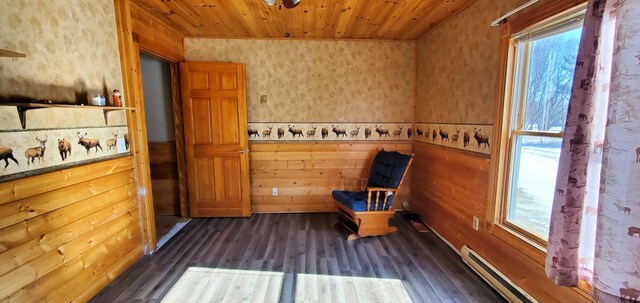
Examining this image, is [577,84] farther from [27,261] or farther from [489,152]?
[27,261]

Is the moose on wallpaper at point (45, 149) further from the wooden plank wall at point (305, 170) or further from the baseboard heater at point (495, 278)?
the baseboard heater at point (495, 278)

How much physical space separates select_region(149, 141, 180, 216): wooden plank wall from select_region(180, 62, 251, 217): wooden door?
0.30 m

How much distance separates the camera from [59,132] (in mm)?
1733

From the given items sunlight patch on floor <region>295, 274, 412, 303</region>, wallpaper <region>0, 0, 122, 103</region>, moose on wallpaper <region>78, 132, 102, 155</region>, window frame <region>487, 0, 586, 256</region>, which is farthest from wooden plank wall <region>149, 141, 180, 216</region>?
window frame <region>487, 0, 586, 256</region>

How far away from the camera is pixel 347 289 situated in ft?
6.66

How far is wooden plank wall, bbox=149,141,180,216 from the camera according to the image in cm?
356

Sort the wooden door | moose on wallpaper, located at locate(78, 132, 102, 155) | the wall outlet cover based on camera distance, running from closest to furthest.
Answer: moose on wallpaper, located at locate(78, 132, 102, 155) < the wall outlet cover < the wooden door

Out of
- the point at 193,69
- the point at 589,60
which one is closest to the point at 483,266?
the point at 589,60

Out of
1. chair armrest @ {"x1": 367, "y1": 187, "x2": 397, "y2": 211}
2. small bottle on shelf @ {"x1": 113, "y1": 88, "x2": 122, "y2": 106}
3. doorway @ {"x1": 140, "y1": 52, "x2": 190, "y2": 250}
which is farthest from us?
doorway @ {"x1": 140, "y1": 52, "x2": 190, "y2": 250}

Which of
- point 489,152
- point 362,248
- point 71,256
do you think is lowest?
point 362,248

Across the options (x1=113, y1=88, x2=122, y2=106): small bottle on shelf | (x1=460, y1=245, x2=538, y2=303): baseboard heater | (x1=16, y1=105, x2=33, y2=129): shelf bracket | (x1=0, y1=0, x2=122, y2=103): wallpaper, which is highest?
(x1=0, y1=0, x2=122, y2=103): wallpaper

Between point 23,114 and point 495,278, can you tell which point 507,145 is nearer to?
point 495,278

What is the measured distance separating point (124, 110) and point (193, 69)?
1.14 meters

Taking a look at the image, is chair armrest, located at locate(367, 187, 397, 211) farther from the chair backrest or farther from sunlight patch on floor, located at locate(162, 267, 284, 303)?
sunlight patch on floor, located at locate(162, 267, 284, 303)
